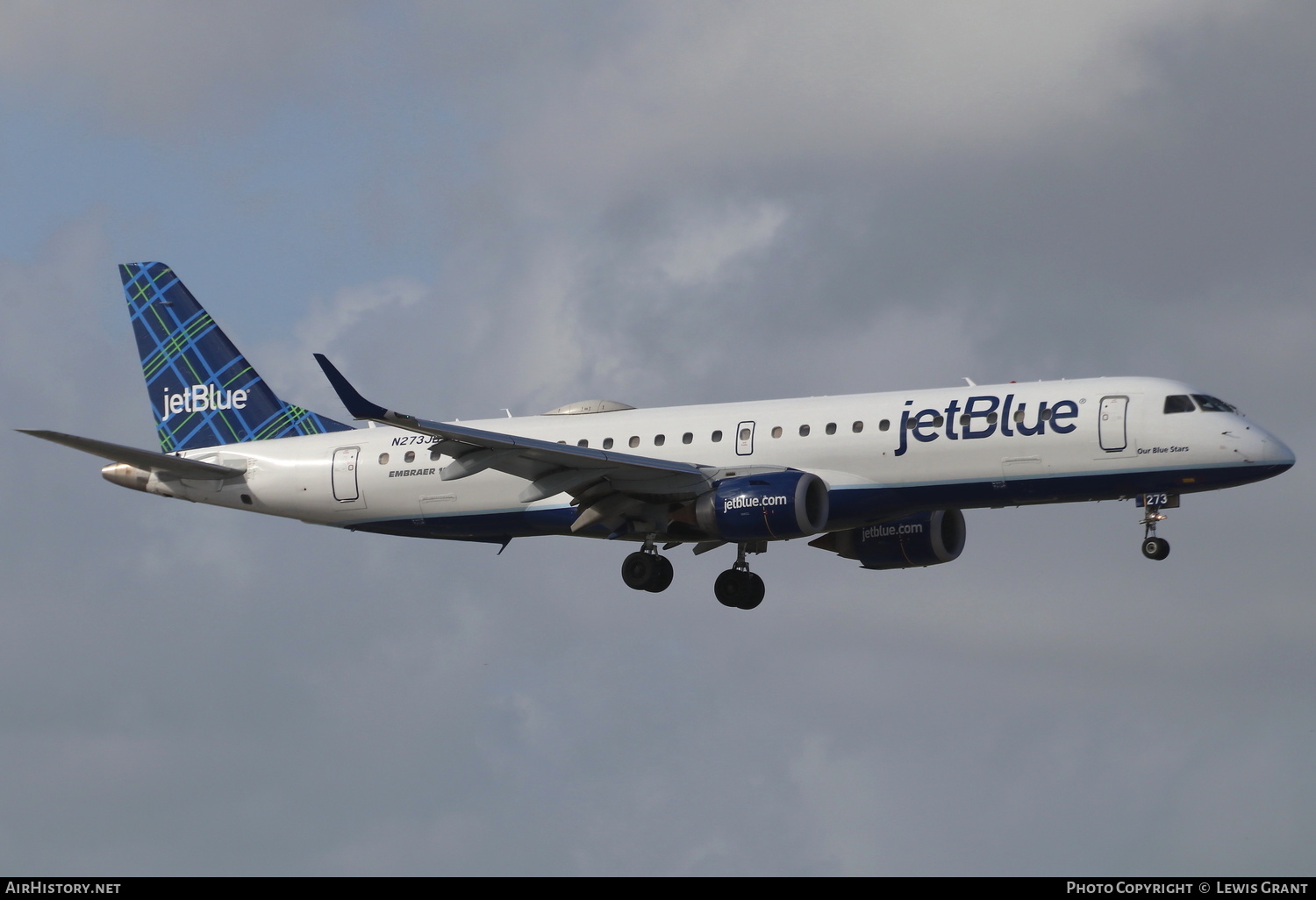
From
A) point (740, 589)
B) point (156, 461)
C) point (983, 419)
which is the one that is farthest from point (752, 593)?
point (156, 461)

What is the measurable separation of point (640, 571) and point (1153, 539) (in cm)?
1397

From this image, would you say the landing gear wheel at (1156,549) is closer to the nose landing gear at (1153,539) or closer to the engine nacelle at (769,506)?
the nose landing gear at (1153,539)

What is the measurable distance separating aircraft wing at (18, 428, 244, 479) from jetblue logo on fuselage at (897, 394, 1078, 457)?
21328 millimetres

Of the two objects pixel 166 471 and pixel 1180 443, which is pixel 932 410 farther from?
pixel 166 471

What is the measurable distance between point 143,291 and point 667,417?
20.6m

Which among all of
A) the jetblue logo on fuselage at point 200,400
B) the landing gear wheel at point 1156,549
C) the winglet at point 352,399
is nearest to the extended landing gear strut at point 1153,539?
the landing gear wheel at point 1156,549

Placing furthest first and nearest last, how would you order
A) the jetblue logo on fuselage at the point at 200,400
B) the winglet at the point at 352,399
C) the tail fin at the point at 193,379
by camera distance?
1. the jetblue logo on fuselage at the point at 200,400
2. the tail fin at the point at 193,379
3. the winglet at the point at 352,399

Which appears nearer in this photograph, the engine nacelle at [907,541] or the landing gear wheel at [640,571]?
the landing gear wheel at [640,571]

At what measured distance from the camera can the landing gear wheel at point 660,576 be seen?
51.6 metres

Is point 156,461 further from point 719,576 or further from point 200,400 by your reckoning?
point 719,576

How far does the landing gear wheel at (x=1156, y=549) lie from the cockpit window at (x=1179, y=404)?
3.35 m

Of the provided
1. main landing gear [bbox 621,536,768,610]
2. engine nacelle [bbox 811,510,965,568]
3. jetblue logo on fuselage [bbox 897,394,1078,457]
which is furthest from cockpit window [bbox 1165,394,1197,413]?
main landing gear [bbox 621,536,768,610]

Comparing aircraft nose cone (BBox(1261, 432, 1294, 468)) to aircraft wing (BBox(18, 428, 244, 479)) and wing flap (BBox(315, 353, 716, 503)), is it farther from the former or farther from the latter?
aircraft wing (BBox(18, 428, 244, 479))

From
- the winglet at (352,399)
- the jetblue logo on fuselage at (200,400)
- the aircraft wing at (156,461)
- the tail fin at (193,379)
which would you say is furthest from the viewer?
the jetblue logo on fuselage at (200,400)
